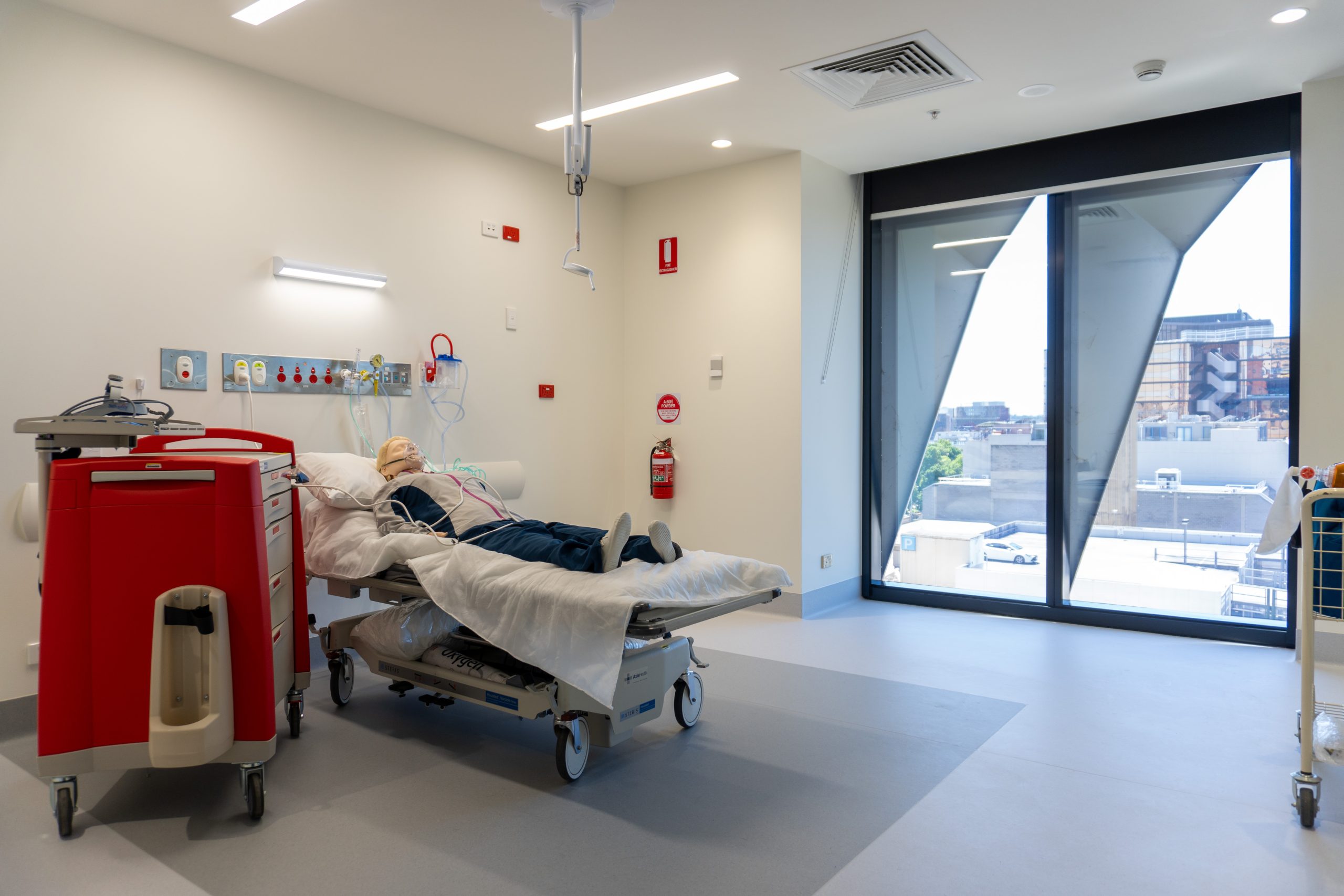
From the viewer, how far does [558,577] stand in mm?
2598

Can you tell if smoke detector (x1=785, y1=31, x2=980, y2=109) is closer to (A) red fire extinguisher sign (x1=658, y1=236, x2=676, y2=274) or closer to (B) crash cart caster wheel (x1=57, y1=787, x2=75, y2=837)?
(A) red fire extinguisher sign (x1=658, y1=236, x2=676, y2=274)

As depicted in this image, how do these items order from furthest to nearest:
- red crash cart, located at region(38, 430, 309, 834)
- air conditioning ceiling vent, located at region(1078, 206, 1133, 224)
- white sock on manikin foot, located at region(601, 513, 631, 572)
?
air conditioning ceiling vent, located at region(1078, 206, 1133, 224) → white sock on manikin foot, located at region(601, 513, 631, 572) → red crash cart, located at region(38, 430, 309, 834)

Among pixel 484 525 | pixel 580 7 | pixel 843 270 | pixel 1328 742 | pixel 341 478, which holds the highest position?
pixel 580 7

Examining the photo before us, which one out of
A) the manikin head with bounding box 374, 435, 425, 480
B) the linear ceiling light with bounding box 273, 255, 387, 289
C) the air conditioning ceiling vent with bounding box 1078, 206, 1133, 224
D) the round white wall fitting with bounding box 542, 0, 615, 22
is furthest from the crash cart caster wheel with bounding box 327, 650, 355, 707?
the air conditioning ceiling vent with bounding box 1078, 206, 1133, 224

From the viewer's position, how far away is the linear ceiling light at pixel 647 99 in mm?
3848

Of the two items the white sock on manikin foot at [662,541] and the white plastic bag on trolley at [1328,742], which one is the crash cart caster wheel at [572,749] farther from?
the white plastic bag on trolley at [1328,742]

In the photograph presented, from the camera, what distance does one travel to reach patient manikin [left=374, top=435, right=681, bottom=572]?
2654 mm

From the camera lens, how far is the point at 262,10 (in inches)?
125

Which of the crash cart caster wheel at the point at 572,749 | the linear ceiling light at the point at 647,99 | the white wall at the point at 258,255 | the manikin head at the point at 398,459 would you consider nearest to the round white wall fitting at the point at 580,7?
the linear ceiling light at the point at 647,99

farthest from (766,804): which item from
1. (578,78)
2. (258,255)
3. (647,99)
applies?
(647,99)

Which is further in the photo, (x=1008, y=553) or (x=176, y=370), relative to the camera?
(x=1008, y=553)

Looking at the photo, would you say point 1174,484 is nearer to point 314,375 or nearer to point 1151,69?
point 1151,69

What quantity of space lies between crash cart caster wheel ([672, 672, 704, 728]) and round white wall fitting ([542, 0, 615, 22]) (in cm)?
247

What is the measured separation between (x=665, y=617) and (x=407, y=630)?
1117 millimetres
